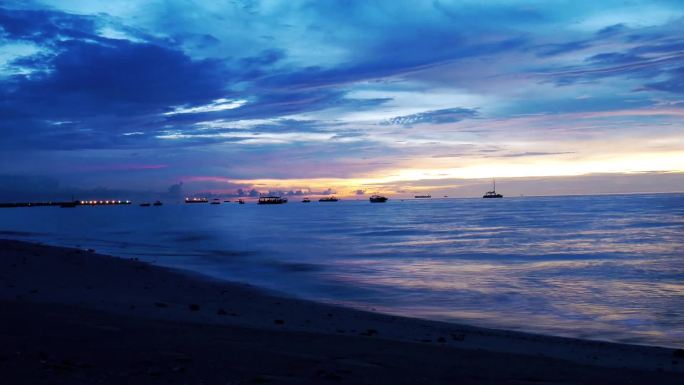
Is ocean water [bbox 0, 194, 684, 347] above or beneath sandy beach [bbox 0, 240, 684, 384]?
beneath

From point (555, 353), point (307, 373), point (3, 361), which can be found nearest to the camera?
point (3, 361)

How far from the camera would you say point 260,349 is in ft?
26.6

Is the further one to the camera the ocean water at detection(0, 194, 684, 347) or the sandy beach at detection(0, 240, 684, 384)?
the ocean water at detection(0, 194, 684, 347)

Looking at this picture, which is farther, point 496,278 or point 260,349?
point 496,278

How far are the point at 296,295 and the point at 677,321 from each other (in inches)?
522

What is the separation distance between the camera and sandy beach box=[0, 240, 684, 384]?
6688 mm

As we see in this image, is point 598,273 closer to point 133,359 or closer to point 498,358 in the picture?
point 498,358

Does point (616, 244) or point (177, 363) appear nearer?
point (177, 363)

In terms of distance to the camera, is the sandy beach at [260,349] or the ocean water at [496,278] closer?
the sandy beach at [260,349]

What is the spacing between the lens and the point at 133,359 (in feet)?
23.1

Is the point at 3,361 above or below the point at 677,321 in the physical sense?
above

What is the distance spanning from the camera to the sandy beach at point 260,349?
6688 mm

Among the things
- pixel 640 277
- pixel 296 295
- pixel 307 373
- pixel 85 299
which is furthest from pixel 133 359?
pixel 640 277

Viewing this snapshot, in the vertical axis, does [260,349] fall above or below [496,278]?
above
